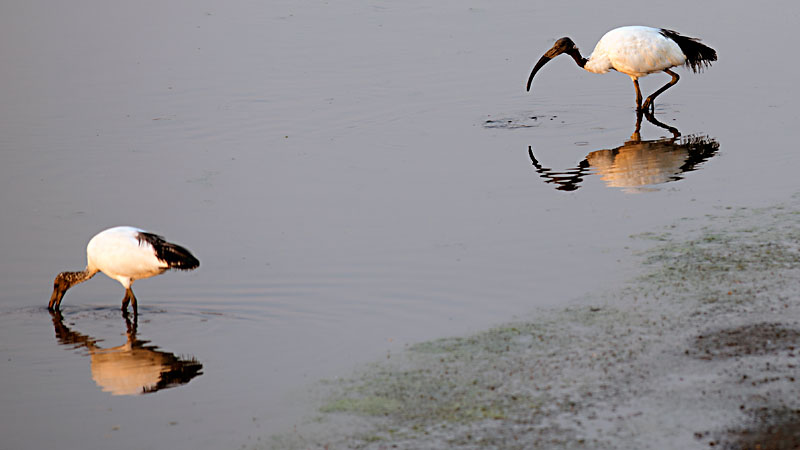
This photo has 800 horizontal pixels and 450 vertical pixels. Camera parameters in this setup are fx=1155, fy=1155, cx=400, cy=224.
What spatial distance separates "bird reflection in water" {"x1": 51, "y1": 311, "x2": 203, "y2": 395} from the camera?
8023 millimetres

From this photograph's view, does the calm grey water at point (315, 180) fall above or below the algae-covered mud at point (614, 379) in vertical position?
above

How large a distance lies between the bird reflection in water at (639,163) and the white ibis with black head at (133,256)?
4474mm

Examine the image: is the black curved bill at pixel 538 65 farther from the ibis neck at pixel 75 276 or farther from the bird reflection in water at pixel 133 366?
the bird reflection in water at pixel 133 366

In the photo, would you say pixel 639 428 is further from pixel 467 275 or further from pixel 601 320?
pixel 467 275

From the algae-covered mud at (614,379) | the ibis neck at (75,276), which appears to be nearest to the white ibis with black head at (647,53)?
the algae-covered mud at (614,379)

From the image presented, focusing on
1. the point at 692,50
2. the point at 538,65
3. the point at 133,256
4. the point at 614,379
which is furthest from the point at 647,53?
the point at 614,379

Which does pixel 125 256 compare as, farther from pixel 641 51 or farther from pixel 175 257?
pixel 641 51

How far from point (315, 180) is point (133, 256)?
11.9 feet

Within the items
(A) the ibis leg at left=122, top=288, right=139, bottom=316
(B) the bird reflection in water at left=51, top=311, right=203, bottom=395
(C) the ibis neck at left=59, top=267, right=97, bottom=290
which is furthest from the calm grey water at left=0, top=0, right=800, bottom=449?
(C) the ibis neck at left=59, top=267, right=97, bottom=290

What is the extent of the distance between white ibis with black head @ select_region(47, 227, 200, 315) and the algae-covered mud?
2.26 m

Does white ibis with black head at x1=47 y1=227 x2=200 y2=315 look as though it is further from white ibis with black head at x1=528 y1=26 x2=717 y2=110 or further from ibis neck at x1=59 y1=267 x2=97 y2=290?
white ibis with black head at x1=528 y1=26 x2=717 y2=110

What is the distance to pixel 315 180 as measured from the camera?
12.6 m

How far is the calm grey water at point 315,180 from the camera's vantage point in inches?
327

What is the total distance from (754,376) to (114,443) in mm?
3853
